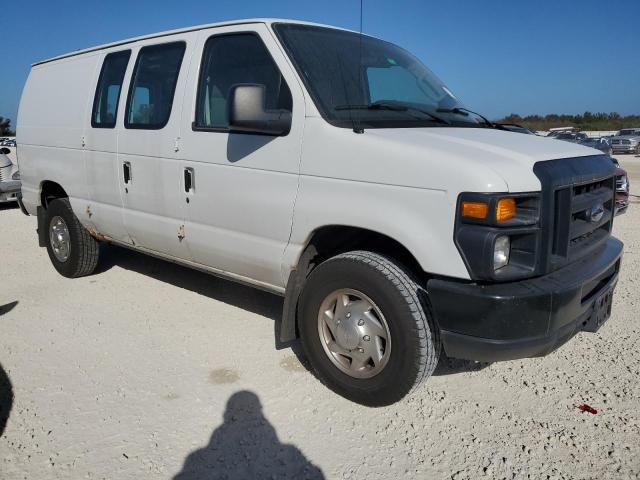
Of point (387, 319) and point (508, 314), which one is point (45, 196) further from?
point (508, 314)

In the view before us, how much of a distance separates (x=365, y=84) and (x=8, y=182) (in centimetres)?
940

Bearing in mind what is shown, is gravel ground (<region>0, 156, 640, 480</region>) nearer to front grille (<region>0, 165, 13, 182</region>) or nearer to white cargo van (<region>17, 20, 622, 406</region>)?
white cargo van (<region>17, 20, 622, 406</region>)

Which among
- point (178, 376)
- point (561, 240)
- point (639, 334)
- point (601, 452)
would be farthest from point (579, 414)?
point (178, 376)

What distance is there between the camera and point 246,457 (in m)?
2.71

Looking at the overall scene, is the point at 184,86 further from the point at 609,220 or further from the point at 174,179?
the point at 609,220

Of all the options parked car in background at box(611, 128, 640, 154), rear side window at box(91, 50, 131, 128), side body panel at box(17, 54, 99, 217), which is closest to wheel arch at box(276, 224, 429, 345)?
rear side window at box(91, 50, 131, 128)

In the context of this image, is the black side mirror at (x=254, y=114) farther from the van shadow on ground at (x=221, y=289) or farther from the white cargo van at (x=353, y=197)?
the van shadow on ground at (x=221, y=289)

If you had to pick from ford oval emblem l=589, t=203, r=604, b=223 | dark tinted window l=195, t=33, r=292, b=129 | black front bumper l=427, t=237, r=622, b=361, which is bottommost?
black front bumper l=427, t=237, r=622, b=361

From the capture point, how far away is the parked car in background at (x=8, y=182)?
10.4 meters

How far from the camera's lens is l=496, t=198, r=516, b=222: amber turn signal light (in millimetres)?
2488

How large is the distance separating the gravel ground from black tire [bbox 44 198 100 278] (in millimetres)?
851

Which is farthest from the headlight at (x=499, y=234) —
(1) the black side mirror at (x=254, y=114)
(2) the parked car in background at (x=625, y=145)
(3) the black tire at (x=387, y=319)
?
(2) the parked car in background at (x=625, y=145)

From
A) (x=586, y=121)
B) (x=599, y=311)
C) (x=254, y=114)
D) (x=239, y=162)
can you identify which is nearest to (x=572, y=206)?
(x=599, y=311)

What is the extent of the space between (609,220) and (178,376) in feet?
9.67
